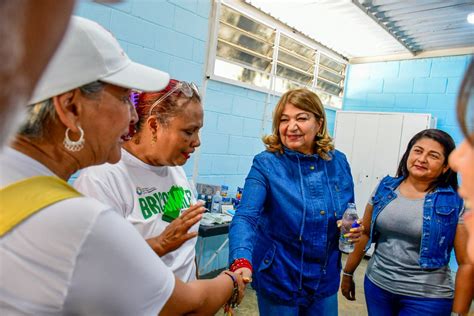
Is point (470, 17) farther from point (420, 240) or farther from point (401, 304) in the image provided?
point (401, 304)

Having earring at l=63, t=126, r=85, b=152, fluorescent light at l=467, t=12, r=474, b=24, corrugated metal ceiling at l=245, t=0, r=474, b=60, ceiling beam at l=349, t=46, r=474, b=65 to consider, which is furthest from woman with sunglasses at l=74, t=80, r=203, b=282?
ceiling beam at l=349, t=46, r=474, b=65

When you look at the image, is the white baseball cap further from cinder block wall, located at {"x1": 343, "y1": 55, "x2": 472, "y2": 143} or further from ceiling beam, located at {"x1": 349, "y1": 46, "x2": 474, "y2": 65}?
ceiling beam, located at {"x1": 349, "y1": 46, "x2": 474, "y2": 65}

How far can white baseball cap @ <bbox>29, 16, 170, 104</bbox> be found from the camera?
67cm

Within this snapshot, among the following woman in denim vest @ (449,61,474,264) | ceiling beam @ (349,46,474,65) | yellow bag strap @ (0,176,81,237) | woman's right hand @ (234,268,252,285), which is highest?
ceiling beam @ (349,46,474,65)

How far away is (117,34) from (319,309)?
7.60ft

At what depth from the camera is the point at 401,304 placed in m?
1.76

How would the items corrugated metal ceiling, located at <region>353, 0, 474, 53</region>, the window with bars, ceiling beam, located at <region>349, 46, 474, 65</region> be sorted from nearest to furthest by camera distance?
1. corrugated metal ceiling, located at <region>353, 0, 474, 53</region>
2. the window with bars
3. ceiling beam, located at <region>349, 46, 474, 65</region>

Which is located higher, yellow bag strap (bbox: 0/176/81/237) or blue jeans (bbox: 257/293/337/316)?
yellow bag strap (bbox: 0/176/81/237)

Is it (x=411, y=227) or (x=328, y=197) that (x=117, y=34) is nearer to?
(x=328, y=197)

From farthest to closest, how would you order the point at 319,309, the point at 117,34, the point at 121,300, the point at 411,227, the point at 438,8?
the point at 438,8 < the point at 117,34 < the point at 411,227 < the point at 319,309 < the point at 121,300

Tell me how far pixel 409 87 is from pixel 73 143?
5232 mm

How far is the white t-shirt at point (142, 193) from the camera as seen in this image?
1134 mm

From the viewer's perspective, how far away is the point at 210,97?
3.38 m

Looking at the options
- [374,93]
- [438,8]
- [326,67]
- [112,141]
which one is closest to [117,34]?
[112,141]
